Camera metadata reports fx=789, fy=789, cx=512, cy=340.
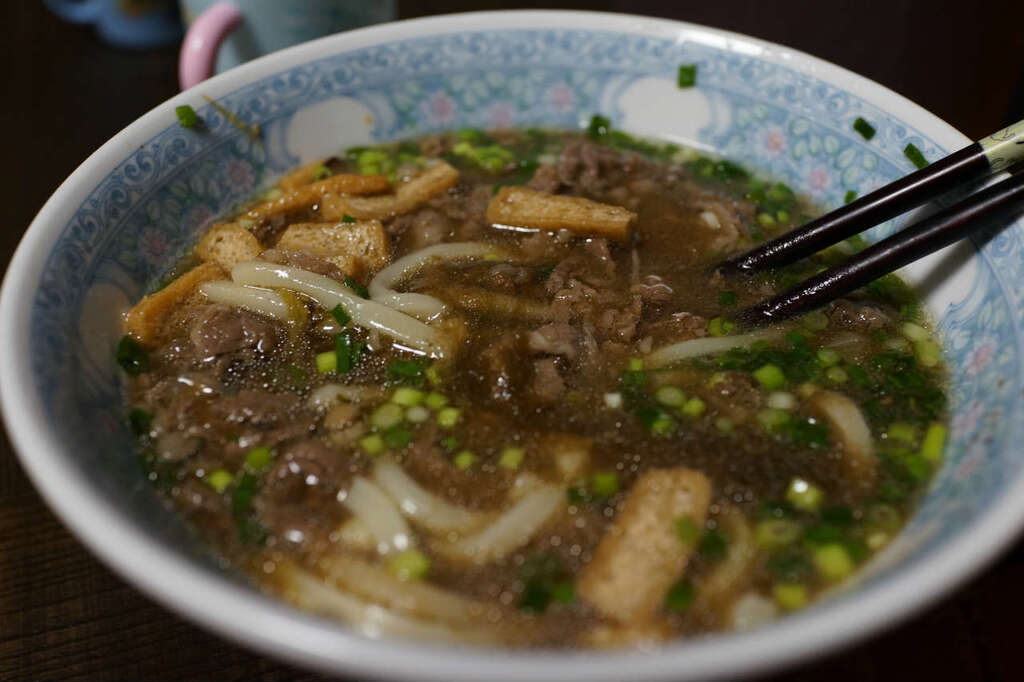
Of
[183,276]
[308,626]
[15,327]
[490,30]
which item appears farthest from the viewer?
[490,30]

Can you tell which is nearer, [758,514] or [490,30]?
[758,514]

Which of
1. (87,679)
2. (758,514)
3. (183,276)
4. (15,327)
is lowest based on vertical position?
(87,679)

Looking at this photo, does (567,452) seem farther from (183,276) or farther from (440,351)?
(183,276)

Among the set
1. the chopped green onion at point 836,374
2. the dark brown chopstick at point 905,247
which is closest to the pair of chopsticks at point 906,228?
the dark brown chopstick at point 905,247

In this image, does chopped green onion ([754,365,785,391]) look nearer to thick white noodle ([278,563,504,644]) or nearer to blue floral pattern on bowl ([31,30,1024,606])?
blue floral pattern on bowl ([31,30,1024,606])

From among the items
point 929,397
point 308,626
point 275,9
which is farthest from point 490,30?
point 308,626

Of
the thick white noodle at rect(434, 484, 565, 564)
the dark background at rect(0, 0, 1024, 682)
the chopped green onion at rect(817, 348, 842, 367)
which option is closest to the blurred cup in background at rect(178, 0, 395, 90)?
the dark background at rect(0, 0, 1024, 682)

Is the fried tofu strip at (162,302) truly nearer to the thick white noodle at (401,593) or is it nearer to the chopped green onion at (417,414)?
the chopped green onion at (417,414)
